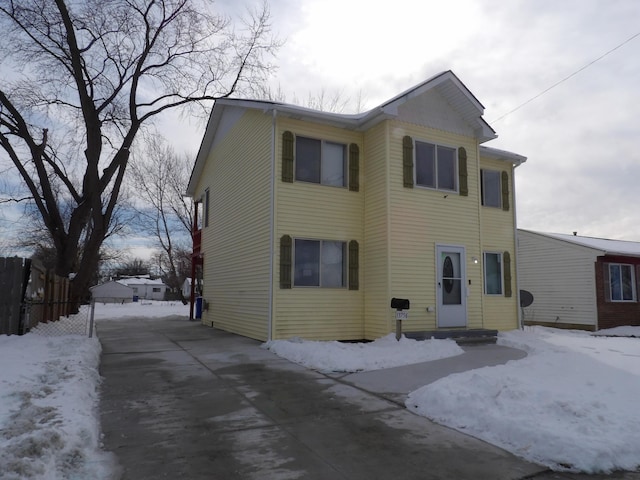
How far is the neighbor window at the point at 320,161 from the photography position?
1147cm

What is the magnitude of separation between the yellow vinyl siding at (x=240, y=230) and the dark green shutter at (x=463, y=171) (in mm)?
5200

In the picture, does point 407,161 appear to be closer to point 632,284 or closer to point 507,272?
point 507,272

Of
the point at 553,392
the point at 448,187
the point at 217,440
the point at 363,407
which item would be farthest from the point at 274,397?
the point at 448,187

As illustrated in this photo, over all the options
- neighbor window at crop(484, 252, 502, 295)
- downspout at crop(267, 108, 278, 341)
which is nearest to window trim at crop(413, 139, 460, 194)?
neighbor window at crop(484, 252, 502, 295)

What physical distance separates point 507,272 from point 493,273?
0.42 metres

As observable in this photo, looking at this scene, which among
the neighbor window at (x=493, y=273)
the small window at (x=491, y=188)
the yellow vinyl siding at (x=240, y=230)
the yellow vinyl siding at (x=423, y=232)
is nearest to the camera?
the yellow vinyl siding at (x=423, y=232)

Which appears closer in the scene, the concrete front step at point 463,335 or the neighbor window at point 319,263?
the concrete front step at point 463,335

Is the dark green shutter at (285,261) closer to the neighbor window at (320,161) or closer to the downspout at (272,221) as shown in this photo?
the downspout at (272,221)

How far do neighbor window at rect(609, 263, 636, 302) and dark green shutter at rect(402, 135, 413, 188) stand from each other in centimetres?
1280

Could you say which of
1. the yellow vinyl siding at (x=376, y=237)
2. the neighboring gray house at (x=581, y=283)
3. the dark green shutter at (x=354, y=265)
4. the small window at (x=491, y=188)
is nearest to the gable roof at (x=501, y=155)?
the small window at (x=491, y=188)

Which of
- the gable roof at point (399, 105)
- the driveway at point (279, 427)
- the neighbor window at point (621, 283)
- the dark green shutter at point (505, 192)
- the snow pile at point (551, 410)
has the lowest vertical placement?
the driveway at point (279, 427)

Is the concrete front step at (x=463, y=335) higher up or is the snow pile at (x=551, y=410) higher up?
the concrete front step at (x=463, y=335)

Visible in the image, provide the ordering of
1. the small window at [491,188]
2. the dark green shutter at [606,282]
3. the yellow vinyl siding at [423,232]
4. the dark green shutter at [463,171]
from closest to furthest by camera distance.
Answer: the yellow vinyl siding at [423,232] < the dark green shutter at [463,171] < the small window at [491,188] < the dark green shutter at [606,282]

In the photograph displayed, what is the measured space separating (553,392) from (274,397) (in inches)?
137
